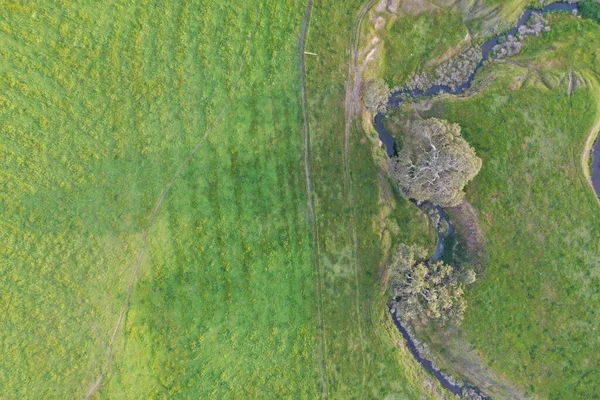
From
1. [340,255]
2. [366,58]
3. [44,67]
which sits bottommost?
[340,255]

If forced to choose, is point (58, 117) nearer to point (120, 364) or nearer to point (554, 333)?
point (120, 364)

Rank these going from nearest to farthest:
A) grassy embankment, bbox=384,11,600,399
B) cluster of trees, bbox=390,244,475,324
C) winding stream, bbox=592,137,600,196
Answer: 1. cluster of trees, bbox=390,244,475,324
2. grassy embankment, bbox=384,11,600,399
3. winding stream, bbox=592,137,600,196

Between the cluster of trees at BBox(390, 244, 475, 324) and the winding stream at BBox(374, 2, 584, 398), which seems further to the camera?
the winding stream at BBox(374, 2, 584, 398)

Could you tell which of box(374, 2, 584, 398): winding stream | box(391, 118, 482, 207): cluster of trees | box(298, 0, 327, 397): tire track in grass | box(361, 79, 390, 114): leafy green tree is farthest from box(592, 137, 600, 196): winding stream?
box(298, 0, 327, 397): tire track in grass

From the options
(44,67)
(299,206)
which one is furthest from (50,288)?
(299,206)

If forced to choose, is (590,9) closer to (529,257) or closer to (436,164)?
(436,164)

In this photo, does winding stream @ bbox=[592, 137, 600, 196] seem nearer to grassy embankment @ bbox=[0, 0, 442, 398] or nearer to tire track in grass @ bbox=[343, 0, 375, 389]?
grassy embankment @ bbox=[0, 0, 442, 398]
